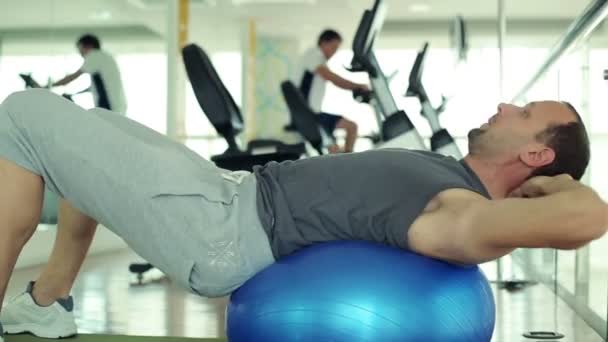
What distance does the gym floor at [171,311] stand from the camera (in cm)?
238

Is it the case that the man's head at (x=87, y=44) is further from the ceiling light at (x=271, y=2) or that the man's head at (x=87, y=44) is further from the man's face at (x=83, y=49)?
the ceiling light at (x=271, y=2)

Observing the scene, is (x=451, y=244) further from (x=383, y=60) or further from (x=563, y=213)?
(x=383, y=60)

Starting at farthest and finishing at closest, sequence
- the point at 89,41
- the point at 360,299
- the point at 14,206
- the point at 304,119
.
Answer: the point at 89,41, the point at 304,119, the point at 14,206, the point at 360,299

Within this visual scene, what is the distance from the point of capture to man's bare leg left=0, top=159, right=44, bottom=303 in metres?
1.63

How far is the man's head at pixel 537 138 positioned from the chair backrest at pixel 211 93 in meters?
1.41

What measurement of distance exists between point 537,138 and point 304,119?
3.21 metres

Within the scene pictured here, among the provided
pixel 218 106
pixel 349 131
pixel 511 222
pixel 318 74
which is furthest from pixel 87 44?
pixel 511 222

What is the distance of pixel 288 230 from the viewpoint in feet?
5.12

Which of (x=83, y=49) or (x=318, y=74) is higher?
(x=83, y=49)

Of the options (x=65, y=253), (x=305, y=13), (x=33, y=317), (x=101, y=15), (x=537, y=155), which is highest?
(x=305, y=13)

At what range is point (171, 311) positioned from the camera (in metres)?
2.78

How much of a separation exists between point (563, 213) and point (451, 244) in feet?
0.65

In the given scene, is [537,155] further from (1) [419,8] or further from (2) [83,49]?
(1) [419,8]

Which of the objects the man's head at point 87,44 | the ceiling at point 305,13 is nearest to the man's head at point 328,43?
the ceiling at point 305,13
